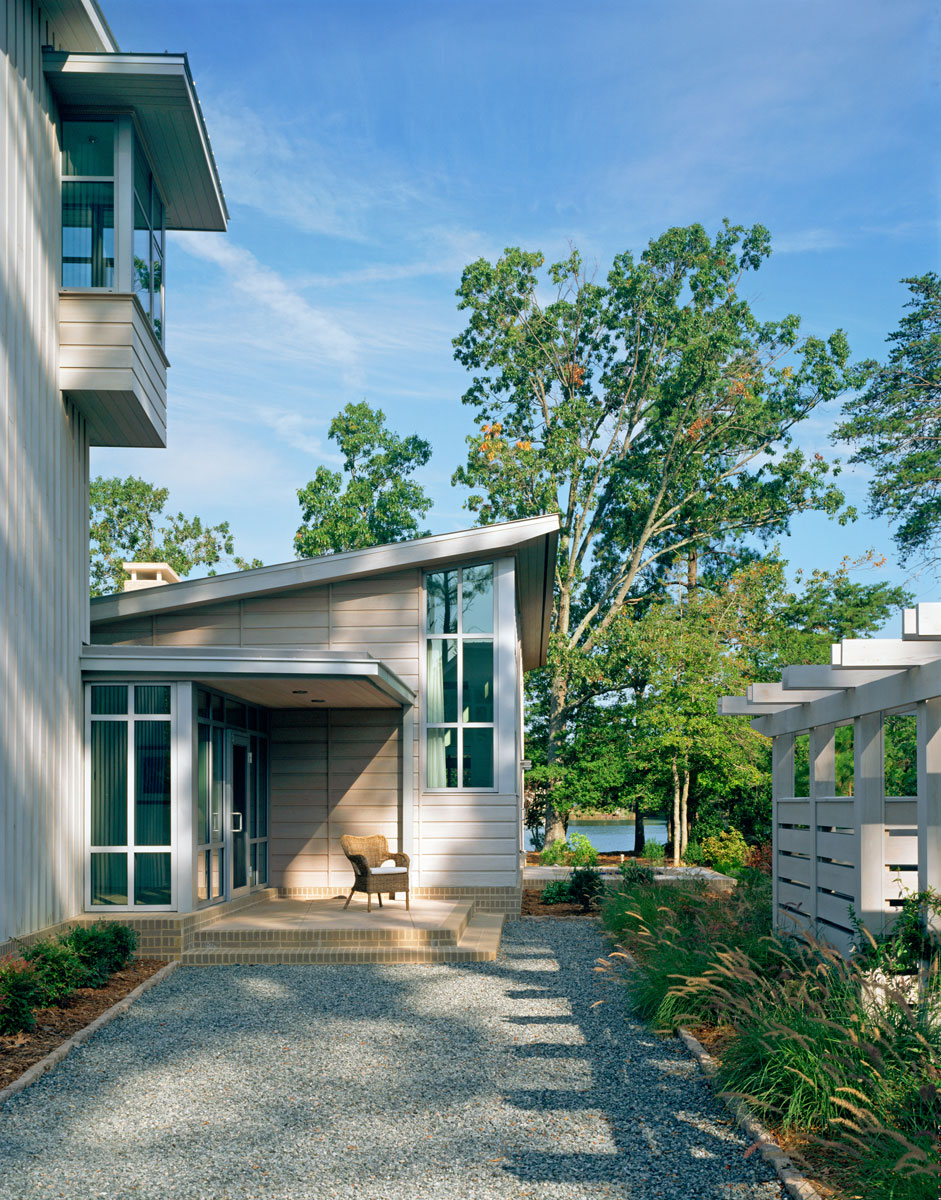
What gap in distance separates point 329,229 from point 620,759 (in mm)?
15305

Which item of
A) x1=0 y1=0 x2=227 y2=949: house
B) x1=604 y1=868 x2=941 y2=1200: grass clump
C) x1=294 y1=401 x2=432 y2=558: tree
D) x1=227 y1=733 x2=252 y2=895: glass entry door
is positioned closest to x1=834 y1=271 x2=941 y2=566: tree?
x1=294 y1=401 x2=432 y2=558: tree

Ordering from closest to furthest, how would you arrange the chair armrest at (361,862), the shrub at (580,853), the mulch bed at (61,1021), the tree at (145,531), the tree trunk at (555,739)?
the mulch bed at (61,1021) < the chair armrest at (361,862) < the shrub at (580,853) < the tree trunk at (555,739) < the tree at (145,531)

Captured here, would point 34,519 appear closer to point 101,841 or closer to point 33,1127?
point 101,841

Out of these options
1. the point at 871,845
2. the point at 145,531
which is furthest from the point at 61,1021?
the point at 145,531

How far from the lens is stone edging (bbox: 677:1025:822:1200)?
13.1 feet

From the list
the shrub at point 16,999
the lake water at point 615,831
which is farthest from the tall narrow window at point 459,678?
the lake water at point 615,831

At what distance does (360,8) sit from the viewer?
14.7 meters

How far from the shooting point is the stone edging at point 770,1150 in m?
3.99

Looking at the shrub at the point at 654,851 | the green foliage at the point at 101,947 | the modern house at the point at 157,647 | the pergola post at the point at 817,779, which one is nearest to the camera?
the pergola post at the point at 817,779

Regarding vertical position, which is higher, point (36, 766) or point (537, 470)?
point (537, 470)

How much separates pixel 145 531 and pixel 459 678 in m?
23.3

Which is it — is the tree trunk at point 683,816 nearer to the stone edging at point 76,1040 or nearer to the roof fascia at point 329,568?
the roof fascia at point 329,568

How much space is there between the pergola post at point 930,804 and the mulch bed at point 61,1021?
4882mm

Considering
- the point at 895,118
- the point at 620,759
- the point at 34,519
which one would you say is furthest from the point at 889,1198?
the point at 895,118
